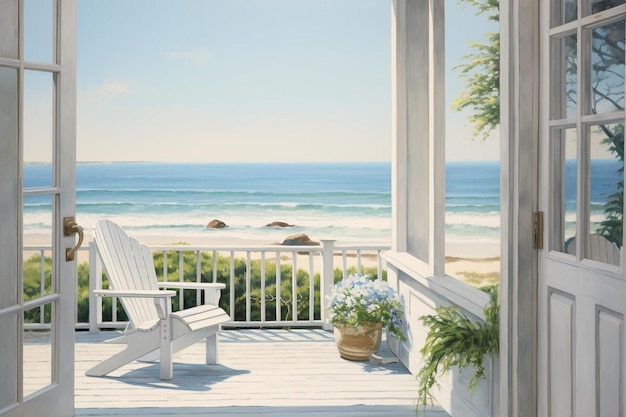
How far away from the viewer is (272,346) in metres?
6.02

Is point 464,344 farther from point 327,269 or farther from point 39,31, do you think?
point 327,269

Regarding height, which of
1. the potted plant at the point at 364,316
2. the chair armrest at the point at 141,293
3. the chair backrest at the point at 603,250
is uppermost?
the chair backrest at the point at 603,250

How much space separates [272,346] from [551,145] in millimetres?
3575

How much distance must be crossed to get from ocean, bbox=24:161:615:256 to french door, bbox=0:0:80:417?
1628 cm

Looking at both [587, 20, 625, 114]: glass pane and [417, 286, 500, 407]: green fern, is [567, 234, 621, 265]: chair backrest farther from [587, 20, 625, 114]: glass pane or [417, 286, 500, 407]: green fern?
[417, 286, 500, 407]: green fern

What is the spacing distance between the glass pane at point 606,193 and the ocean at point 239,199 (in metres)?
16.8

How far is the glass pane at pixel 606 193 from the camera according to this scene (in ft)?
8.14

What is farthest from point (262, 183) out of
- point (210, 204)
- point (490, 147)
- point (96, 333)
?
point (490, 147)

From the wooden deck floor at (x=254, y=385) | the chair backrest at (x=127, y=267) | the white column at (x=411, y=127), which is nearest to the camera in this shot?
the wooden deck floor at (x=254, y=385)

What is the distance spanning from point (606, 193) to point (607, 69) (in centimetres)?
40

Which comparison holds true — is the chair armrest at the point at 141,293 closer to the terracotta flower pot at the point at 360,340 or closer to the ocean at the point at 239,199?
the terracotta flower pot at the point at 360,340

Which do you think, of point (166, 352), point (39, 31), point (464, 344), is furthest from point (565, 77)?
point (166, 352)

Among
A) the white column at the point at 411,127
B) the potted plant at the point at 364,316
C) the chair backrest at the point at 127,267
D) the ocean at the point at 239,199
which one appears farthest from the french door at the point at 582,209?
the ocean at the point at 239,199

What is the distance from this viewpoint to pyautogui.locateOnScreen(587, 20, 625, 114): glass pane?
2465mm
